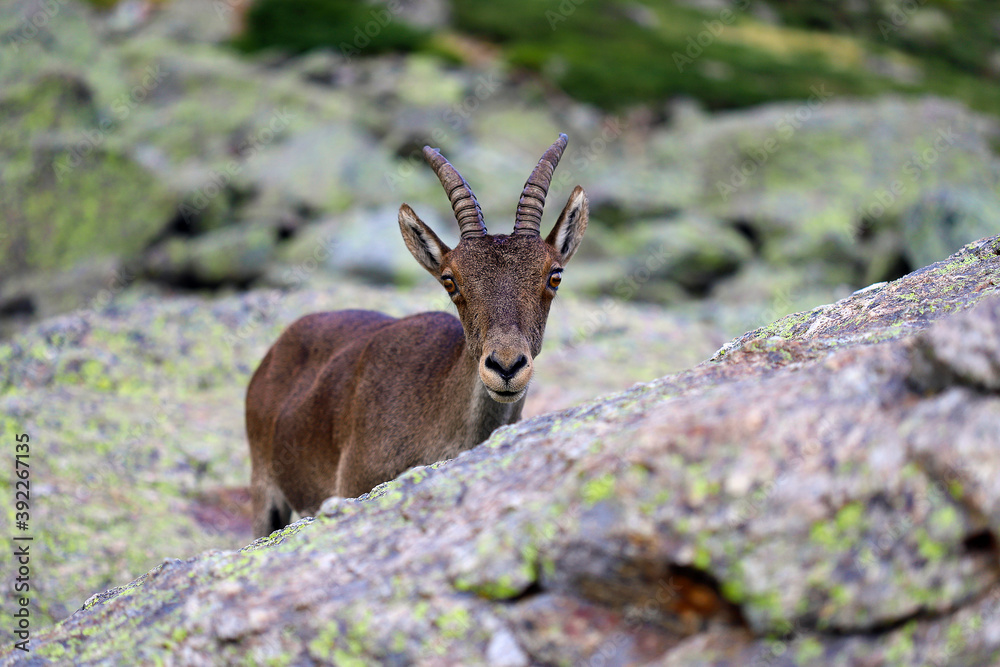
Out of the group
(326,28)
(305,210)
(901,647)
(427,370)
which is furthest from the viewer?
(326,28)

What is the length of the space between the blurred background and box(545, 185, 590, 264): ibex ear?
20.1ft

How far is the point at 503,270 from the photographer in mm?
7758

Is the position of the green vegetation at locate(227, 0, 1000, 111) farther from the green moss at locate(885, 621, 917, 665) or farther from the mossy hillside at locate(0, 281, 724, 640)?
the green moss at locate(885, 621, 917, 665)

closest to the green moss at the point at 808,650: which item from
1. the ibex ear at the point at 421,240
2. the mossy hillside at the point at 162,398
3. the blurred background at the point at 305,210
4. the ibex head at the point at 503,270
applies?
the ibex head at the point at 503,270

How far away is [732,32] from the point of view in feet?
272

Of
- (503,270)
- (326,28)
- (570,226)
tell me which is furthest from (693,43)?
(503,270)

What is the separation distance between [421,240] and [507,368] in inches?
90.1

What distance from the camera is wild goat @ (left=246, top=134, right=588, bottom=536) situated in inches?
299

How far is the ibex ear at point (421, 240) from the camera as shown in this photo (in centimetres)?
842

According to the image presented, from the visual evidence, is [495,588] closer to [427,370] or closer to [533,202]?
[427,370]

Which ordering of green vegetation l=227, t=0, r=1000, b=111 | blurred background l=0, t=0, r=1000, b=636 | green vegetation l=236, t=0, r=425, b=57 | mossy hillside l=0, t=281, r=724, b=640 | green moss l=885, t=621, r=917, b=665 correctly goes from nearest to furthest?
green moss l=885, t=621, r=917, b=665, mossy hillside l=0, t=281, r=724, b=640, blurred background l=0, t=0, r=1000, b=636, green vegetation l=236, t=0, r=425, b=57, green vegetation l=227, t=0, r=1000, b=111

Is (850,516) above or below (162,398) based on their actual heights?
above

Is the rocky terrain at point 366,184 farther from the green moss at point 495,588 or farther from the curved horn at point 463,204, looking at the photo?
the green moss at point 495,588

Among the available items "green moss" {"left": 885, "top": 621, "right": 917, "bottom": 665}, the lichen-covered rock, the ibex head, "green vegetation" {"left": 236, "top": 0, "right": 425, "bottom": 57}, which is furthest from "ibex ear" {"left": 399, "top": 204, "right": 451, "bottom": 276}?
"green vegetation" {"left": 236, "top": 0, "right": 425, "bottom": 57}
